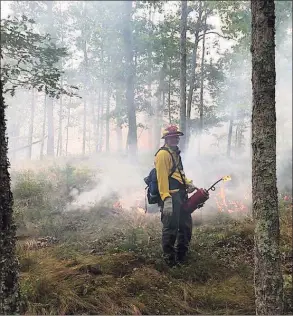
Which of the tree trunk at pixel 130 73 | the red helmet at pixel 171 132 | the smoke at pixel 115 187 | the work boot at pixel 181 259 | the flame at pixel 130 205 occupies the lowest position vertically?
the work boot at pixel 181 259

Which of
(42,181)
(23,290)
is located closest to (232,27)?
(42,181)

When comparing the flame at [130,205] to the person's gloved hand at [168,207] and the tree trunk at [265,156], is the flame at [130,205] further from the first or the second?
the tree trunk at [265,156]

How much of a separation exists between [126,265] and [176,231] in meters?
0.98

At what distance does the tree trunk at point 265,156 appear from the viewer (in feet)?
13.6

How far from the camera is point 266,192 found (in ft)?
13.6

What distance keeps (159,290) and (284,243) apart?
3439 mm

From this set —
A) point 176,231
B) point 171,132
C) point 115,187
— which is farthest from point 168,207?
point 115,187

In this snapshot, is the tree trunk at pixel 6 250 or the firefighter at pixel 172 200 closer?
the tree trunk at pixel 6 250

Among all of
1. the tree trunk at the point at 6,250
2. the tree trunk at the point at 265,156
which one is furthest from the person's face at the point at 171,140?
the tree trunk at the point at 6,250

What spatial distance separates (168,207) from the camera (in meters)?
5.98

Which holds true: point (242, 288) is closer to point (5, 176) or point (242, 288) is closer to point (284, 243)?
point (284, 243)

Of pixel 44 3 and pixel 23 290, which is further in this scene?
pixel 44 3

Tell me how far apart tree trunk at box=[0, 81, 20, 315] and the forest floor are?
1.08 metres

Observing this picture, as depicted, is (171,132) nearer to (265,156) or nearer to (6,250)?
(265,156)
